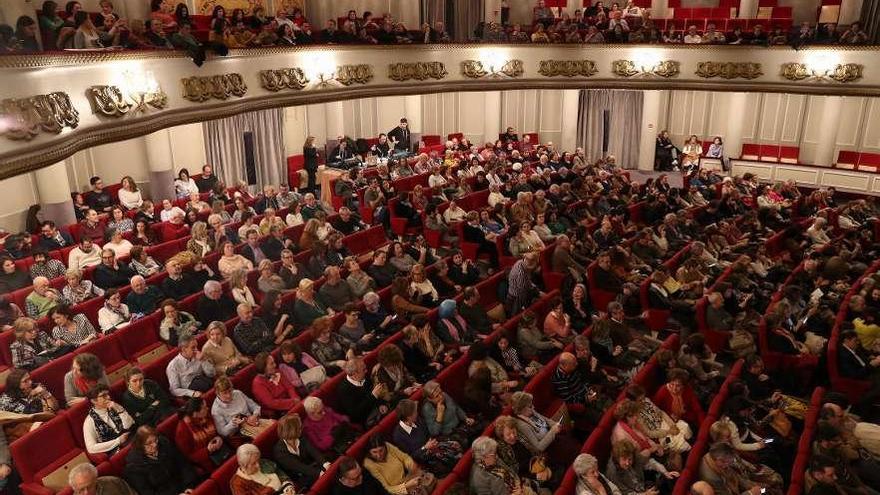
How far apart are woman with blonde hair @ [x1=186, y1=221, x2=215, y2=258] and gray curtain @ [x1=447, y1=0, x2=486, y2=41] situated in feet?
29.3

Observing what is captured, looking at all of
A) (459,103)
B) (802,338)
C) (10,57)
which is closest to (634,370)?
(802,338)

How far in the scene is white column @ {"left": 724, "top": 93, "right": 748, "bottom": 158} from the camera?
14.3 meters

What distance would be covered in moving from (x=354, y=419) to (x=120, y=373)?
1987 mm

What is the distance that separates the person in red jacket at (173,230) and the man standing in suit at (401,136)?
693 cm

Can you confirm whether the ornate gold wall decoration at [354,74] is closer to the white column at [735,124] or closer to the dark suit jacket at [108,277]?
the dark suit jacket at [108,277]

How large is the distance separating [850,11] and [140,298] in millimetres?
13294

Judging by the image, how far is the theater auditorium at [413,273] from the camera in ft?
13.3

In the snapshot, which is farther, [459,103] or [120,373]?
[459,103]

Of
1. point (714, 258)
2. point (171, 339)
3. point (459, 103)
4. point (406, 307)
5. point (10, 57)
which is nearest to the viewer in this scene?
point (10, 57)

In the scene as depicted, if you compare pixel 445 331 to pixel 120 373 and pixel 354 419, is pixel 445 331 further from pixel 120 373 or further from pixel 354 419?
pixel 120 373

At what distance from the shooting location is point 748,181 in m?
11.1

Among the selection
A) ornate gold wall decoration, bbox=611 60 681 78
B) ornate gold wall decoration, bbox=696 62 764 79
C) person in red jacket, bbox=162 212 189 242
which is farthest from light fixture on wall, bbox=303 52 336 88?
ornate gold wall decoration, bbox=696 62 764 79

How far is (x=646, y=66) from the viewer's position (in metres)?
13.1

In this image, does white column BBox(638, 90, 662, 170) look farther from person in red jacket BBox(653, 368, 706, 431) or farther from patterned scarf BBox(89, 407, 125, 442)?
patterned scarf BBox(89, 407, 125, 442)
